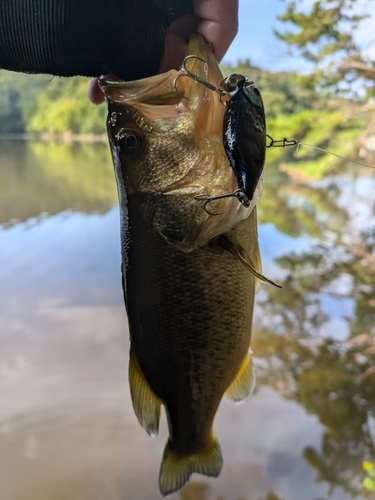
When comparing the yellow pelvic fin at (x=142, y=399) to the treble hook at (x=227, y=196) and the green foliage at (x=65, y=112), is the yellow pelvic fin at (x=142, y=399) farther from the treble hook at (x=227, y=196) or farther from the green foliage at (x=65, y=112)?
the green foliage at (x=65, y=112)

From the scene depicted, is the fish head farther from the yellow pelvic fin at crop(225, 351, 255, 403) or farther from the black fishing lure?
the yellow pelvic fin at crop(225, 351, 255, 403)

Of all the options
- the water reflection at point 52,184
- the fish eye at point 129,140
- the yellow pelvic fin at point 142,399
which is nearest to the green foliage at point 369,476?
the yellow pelvic fin at point 142,399

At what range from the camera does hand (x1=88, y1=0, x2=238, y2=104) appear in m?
0.82

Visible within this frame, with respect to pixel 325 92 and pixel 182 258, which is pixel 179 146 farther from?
pixel 325 92

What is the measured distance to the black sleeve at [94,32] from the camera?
872 millimetres

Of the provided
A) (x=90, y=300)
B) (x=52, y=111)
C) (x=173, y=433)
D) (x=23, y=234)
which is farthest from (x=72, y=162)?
(x=173, y=433)

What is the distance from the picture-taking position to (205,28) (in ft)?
2.73

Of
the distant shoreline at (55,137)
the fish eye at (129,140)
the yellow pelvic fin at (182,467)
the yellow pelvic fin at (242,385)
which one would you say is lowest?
the distant shoreline at (55,137)

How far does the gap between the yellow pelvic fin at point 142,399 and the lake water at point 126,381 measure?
8.29 ft

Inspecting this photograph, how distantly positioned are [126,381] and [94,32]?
3.82 metres

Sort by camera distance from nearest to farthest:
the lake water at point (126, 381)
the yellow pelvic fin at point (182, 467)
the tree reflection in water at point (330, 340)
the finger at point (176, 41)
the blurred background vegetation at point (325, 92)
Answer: the finger at point (176, 41) → the yellow pelvic fin at point (182, 467) → the lake water at point (126, 381) → the tree reflection in water at point (330, 340) → the blurred background vegetation at point (325, 92)

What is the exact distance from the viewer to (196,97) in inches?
29.8

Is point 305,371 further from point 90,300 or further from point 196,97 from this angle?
point 196,97

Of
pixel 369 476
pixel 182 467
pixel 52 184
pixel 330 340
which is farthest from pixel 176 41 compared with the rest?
pixel 52 184
